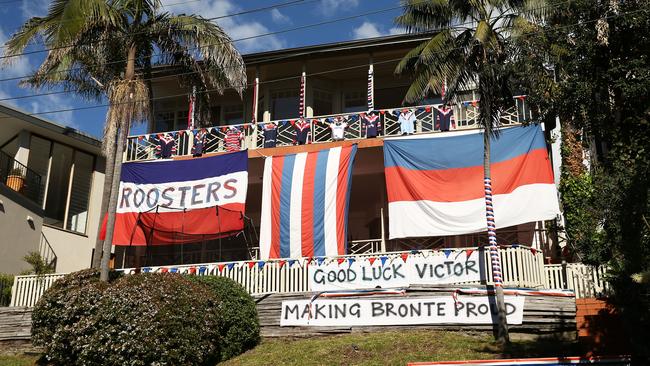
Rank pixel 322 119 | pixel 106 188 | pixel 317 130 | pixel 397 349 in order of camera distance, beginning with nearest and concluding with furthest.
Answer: pixel 397 349 < pixel 106 188 < pixel 322 119 < pixel 317 130

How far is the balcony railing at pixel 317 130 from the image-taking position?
1872cm

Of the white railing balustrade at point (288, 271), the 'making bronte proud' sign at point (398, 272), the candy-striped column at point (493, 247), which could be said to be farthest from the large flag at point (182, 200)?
the candy-striped column at point (493, 247)

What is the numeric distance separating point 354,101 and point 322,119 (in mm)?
2866

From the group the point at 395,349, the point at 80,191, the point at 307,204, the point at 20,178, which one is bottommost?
the point at 395,349

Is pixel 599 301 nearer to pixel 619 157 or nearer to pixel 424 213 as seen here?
pixel 619 157

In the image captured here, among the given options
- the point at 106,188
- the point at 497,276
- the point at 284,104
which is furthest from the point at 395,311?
the point at 284,104

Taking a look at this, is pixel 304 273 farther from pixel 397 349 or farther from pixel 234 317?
pixel 397 349

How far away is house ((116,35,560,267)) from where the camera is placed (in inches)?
741

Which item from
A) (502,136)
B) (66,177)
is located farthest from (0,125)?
(502,136)

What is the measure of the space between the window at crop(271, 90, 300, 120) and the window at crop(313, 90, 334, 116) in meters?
0.62

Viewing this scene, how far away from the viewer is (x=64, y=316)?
45.2 ft

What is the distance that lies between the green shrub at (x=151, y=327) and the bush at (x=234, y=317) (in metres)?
0.34

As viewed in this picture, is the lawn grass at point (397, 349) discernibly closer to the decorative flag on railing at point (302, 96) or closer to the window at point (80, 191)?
the decorative flag on railing at point (302, 96)

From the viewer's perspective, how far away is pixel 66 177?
2456 centimetres
